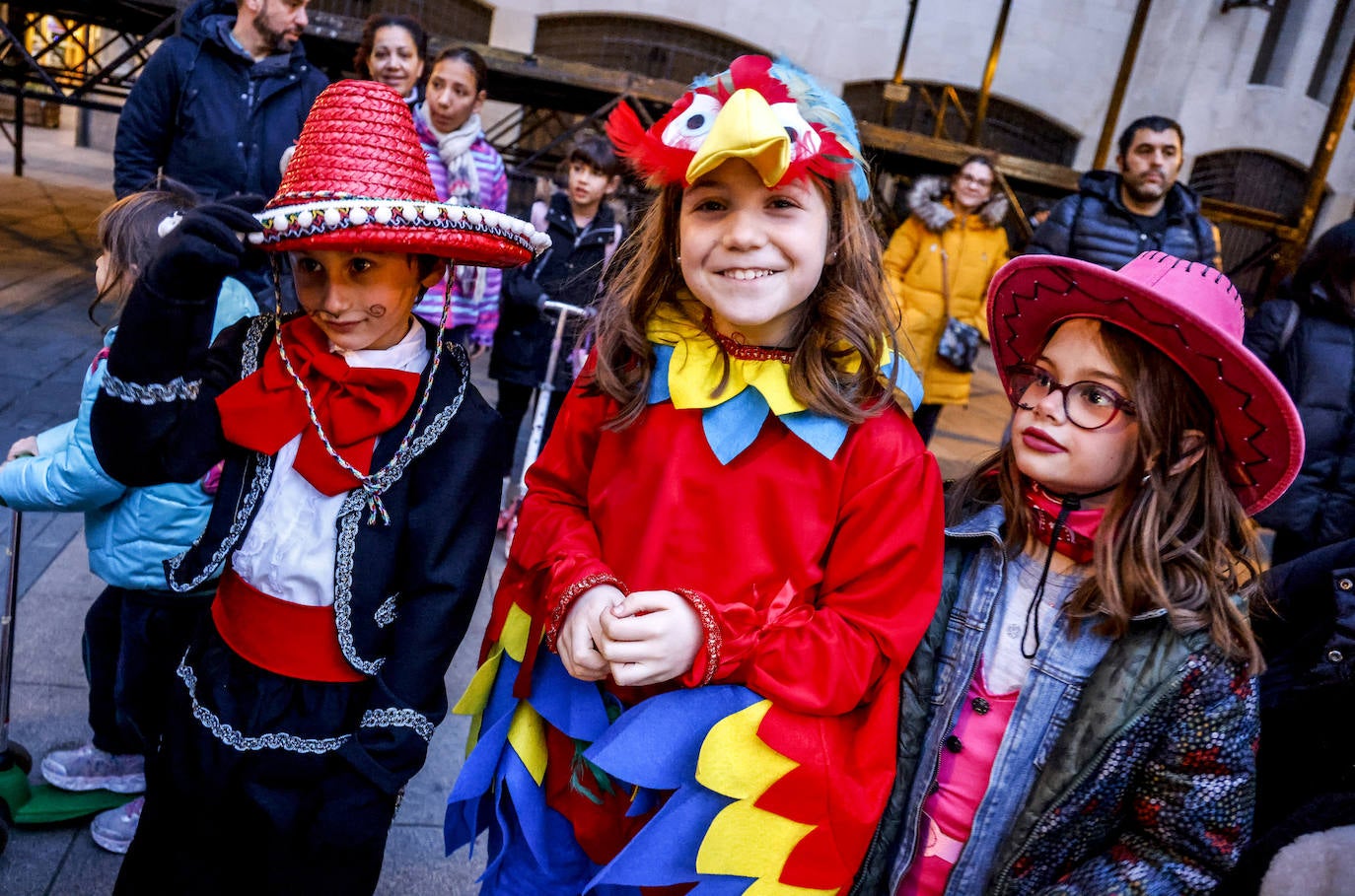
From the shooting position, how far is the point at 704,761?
4.26ft

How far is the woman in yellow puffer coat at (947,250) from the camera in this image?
4.95m

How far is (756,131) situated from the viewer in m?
1.26

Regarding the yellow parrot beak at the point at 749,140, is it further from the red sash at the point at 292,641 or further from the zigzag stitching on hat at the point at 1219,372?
the red sash at the point at 292,641

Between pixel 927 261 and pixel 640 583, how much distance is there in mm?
4002

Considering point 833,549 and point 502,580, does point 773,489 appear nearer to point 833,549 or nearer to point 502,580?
point 833,549

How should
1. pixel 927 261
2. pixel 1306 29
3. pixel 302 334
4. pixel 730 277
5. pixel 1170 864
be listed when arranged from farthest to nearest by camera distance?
pixel 1306 29 → pixel 927 261 → pixel 302 334 → pixel 730 277 → pixel 1170 864

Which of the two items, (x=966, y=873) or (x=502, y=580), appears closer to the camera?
(x=966, y=873)

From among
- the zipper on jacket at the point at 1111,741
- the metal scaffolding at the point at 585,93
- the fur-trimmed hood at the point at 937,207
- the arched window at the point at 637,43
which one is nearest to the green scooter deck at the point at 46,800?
the zipper on jacket at the point at 1111,741

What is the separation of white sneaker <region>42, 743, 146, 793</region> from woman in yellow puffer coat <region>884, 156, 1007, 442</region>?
388 centimetres

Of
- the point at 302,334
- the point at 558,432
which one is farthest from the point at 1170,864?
the point at 302,334

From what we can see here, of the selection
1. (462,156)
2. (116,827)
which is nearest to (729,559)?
(116,827)

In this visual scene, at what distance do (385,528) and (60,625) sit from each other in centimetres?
208

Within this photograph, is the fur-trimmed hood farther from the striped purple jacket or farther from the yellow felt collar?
the yellow felt collar

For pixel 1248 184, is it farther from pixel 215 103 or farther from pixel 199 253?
pixel 199 253
